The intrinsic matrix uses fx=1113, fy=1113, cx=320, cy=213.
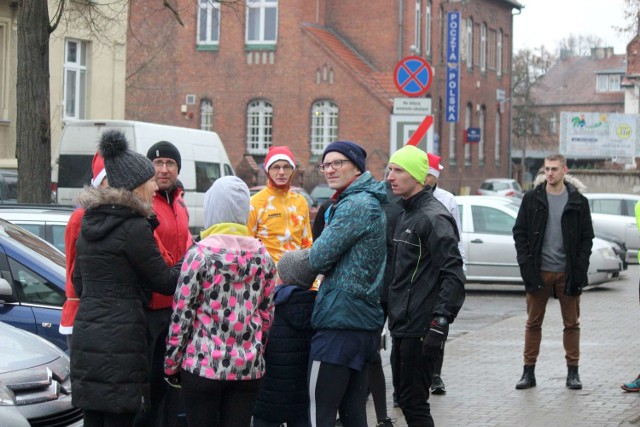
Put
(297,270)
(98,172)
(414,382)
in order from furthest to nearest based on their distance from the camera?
(414,382) → (98,172) → (297,270)

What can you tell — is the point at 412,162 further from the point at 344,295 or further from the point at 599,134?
the point at 599,134

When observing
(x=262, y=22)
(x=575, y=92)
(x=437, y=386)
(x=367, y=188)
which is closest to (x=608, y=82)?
(x=575, y=92)

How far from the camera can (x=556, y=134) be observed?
94.6 m

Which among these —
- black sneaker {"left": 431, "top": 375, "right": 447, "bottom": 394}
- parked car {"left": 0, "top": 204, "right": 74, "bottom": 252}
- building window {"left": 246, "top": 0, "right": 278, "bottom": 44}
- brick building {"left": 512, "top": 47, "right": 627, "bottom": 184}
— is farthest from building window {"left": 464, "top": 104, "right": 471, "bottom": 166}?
parked car {"left": 0, "top": 204, "right": 74, "bottom": 252}

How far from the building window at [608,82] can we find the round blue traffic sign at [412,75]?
87.4 metres

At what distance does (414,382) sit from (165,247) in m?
1.74

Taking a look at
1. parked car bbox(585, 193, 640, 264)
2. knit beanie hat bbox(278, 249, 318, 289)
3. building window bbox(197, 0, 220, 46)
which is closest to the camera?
knit beanie hat bbox(278, 249, 318, 289)

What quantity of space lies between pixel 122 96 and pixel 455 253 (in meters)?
24.1

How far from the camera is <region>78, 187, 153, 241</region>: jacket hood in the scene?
5.63m

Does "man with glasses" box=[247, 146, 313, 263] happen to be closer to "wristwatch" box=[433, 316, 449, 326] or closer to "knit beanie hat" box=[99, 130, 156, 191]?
"wristwatch" box=[433, 316, 449, 326]

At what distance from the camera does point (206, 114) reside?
154 ft

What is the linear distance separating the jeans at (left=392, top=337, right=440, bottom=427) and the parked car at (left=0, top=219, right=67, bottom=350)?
260 cm

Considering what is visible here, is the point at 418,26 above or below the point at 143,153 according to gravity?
above

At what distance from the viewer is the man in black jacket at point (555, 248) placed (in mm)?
9727
